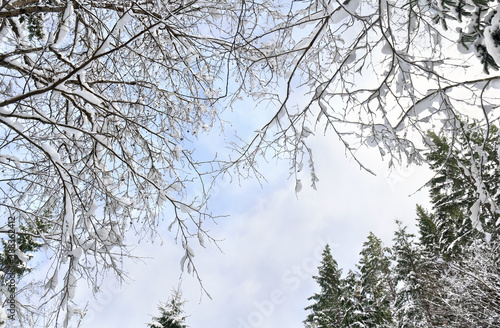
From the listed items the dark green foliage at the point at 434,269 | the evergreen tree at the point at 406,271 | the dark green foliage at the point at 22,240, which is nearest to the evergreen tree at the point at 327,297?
the dark green foliage at the point at 434,269

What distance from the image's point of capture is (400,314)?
42.4 feet

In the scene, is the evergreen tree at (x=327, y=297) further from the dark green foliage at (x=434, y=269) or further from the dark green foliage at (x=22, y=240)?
the dark green foliage at (x=22, y=240)

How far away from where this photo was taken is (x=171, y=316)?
1166 centimetres

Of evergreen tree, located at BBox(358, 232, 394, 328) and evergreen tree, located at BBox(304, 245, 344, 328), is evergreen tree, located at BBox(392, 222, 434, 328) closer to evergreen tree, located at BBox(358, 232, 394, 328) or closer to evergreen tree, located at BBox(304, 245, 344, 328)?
evergreen tree, located at BBox(358, 232, 394, 328)

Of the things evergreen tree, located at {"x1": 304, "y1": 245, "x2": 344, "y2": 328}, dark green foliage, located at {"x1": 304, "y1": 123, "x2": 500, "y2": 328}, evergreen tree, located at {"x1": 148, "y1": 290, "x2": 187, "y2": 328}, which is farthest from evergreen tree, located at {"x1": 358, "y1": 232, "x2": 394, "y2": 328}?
evergreen tree, located at {"x1": 148, "y1": 290, "x2": 187, "y2": 328}

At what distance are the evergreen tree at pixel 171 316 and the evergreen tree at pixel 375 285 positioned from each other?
7.89m

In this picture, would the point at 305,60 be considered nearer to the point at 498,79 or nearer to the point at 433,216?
the point at 498,79

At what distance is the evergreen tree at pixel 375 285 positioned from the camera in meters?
13.3

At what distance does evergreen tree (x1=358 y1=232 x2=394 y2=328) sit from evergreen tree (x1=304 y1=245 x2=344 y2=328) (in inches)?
50.3

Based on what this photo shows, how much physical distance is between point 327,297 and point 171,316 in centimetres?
814

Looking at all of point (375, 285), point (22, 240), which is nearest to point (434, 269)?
point (375, 285)

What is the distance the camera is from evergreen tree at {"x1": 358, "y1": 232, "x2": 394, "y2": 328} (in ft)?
43.5

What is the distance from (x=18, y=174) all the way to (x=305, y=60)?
9.52ft

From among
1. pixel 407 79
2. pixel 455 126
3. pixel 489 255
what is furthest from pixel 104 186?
pixel 489 255
